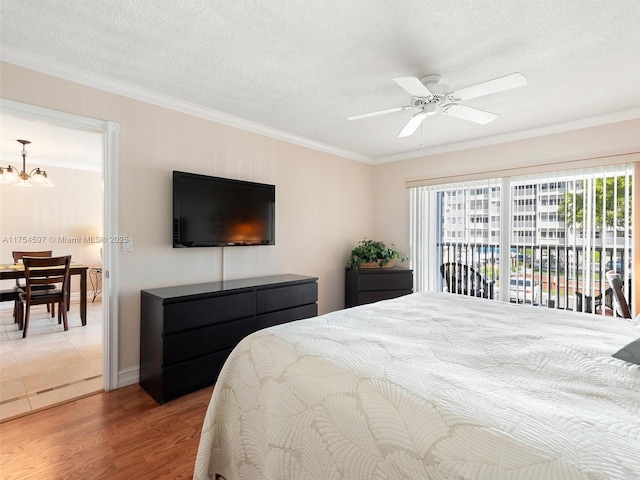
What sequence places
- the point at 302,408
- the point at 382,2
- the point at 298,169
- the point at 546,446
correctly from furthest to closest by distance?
1. the point at 298,169
2. the point at 382,2
3. the point at 302,408
4. the point at 546,446

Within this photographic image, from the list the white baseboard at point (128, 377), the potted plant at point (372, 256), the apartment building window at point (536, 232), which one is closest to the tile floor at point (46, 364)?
the white baseboard at point (128, 377)

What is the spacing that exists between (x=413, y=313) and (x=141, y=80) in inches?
104

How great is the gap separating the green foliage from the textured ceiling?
0.63 meters

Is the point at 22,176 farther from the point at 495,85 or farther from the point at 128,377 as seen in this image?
the point at 495,85

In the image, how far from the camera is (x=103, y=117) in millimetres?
2539

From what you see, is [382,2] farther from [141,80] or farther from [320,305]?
[320,305]

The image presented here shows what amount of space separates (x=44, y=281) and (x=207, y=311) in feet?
9.51

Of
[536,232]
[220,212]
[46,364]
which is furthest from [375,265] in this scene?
[46,364]

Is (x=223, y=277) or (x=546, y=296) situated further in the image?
(x=546, y=296)

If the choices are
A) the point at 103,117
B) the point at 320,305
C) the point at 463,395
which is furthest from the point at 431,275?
the point at 103,117

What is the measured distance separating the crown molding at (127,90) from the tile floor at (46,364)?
2370 millimetres

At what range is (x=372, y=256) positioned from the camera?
4.44 m

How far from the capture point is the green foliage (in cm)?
312

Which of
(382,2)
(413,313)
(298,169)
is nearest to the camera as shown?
(382,2)
